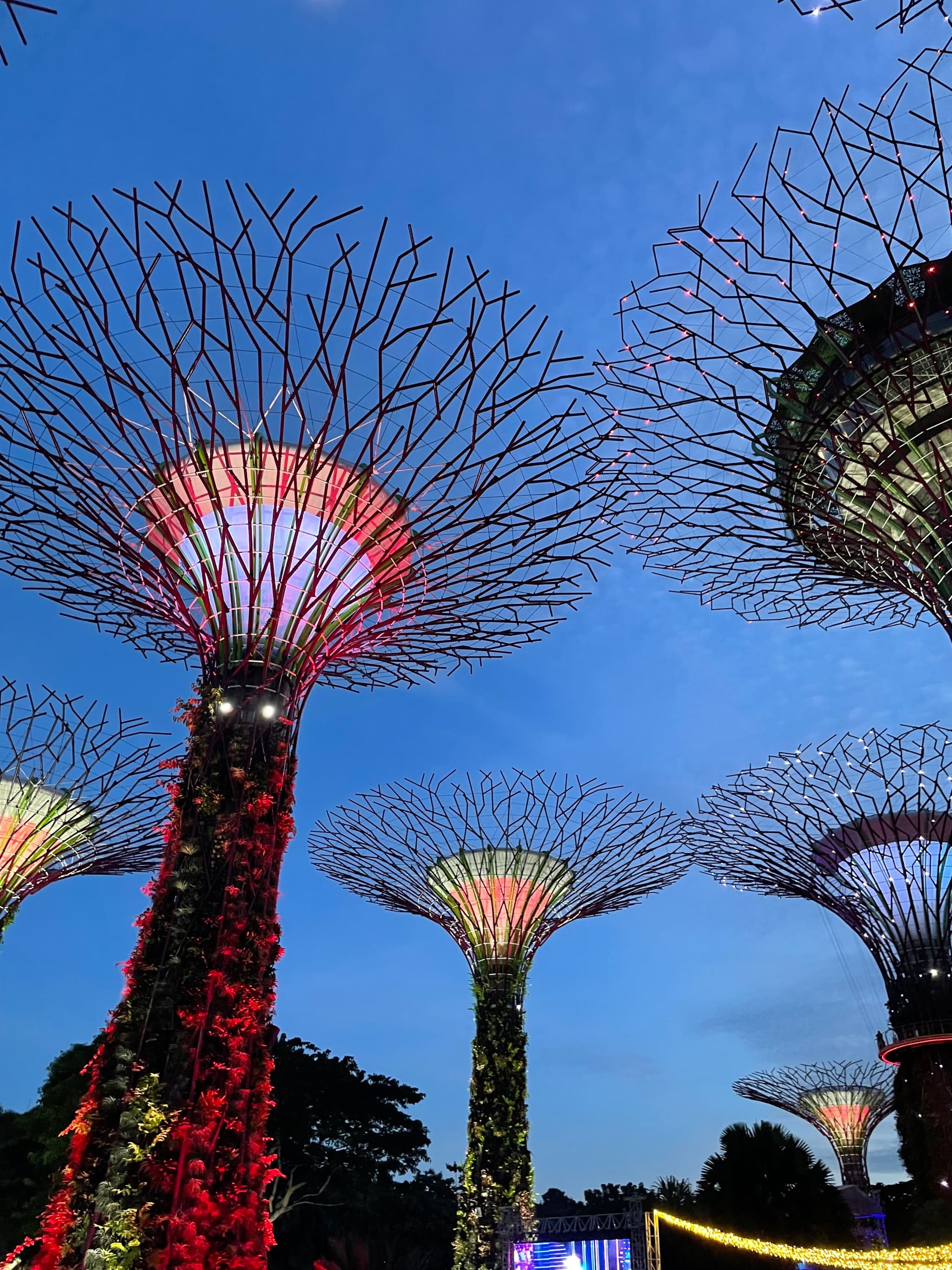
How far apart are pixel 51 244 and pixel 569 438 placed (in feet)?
18.1

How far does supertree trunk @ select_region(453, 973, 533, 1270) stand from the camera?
1705 centimetres

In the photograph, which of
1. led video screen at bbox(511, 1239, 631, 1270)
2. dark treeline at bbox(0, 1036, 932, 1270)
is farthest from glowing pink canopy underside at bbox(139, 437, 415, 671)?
led video screen at bbox(511, 1239, 631, 1270)

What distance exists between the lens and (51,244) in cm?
858

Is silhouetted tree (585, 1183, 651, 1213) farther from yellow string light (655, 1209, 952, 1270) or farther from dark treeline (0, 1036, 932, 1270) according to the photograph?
yellow string light (655, 1209, 952, 1270)

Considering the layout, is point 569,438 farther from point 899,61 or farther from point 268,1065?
point 268,1065

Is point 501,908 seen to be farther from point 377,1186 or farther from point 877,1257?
point 377,1186

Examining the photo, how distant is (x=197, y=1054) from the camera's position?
8.58 meters

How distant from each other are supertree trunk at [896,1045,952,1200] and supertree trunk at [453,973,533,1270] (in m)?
8.82

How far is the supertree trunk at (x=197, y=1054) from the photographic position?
25.9 feet

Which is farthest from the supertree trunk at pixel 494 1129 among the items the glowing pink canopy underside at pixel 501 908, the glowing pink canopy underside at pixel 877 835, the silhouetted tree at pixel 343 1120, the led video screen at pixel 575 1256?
the silhouetted tree at pixel 343 1120

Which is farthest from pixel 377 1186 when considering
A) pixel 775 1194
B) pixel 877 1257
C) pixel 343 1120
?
pixel 877 1257

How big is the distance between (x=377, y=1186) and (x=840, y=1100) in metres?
16.9

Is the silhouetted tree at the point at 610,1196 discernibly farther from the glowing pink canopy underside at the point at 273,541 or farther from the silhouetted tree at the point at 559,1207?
the glowing pink canopy underside at the point at 273,541

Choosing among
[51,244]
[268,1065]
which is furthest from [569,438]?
[268,1065]
